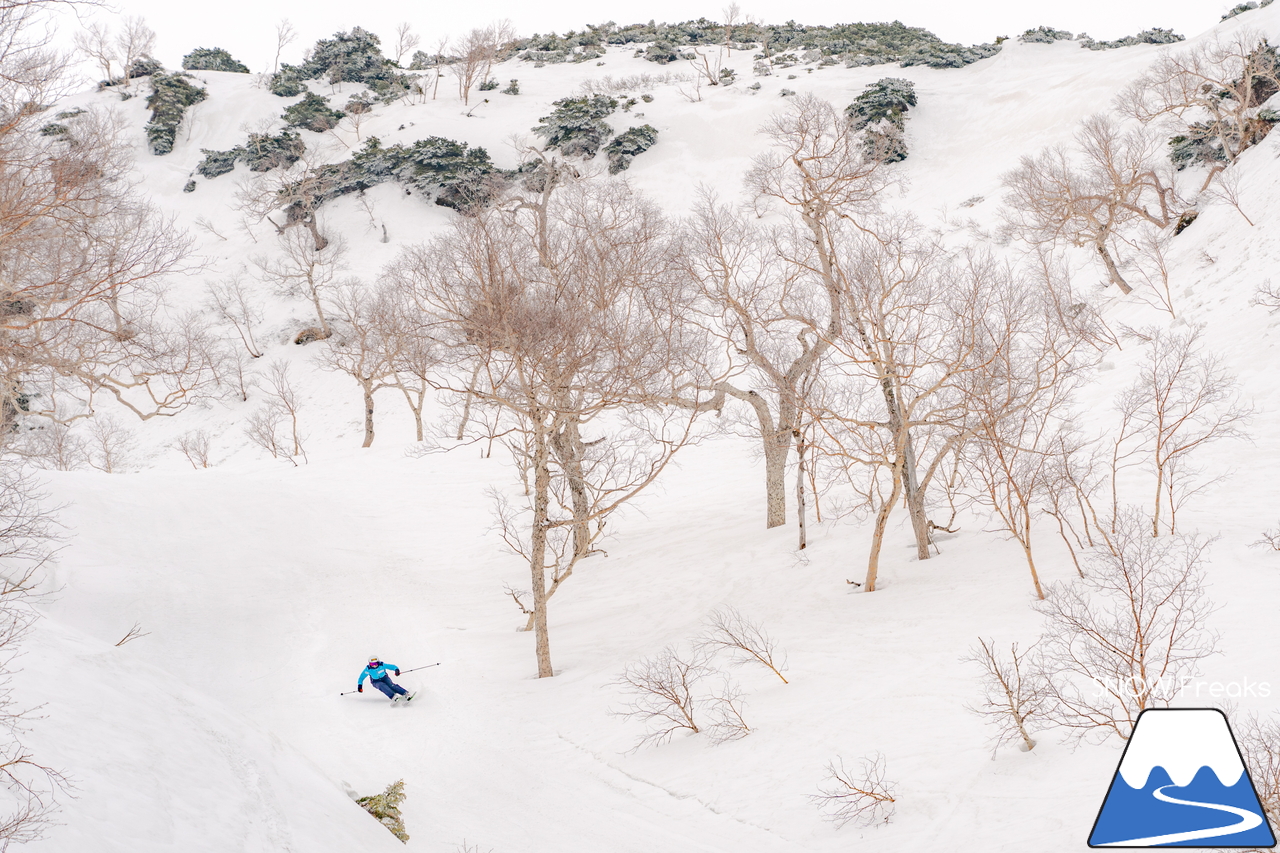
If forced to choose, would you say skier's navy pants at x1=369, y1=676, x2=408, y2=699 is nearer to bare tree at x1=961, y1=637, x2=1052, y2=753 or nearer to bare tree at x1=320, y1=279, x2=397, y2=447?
bare tree at x1=961, y1=637, x2=1052, y2=753

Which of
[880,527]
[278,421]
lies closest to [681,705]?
[880,527]

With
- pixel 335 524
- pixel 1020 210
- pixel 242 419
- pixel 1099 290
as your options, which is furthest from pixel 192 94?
pixel 1099 290

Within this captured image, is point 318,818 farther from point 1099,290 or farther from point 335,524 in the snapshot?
point 1099,290

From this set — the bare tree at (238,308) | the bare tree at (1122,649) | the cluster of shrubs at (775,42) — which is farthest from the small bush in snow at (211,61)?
the bare tree at (1122,649)

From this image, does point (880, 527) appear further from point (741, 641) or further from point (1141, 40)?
point (1141, 40)

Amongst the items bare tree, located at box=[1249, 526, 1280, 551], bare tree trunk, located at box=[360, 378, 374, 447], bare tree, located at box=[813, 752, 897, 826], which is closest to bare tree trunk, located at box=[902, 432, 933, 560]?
bare tree, located at box=[1249, 526, 1280, 551]

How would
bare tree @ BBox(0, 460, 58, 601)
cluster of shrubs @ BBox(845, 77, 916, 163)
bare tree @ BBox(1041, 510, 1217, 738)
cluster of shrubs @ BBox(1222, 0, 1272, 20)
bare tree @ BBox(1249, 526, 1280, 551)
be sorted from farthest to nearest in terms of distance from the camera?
cluster of shrubs @ BBox(845, 77, 916, 163), cluster of shrubs @ BBox(1222, 0, 1272, 20), bare tree @ BBox(0, 460, 58, 601), bare tree @ BBox(1249, 526, 1280, 551), bare tree @ BBox(1041, 510, 1217, 738)
